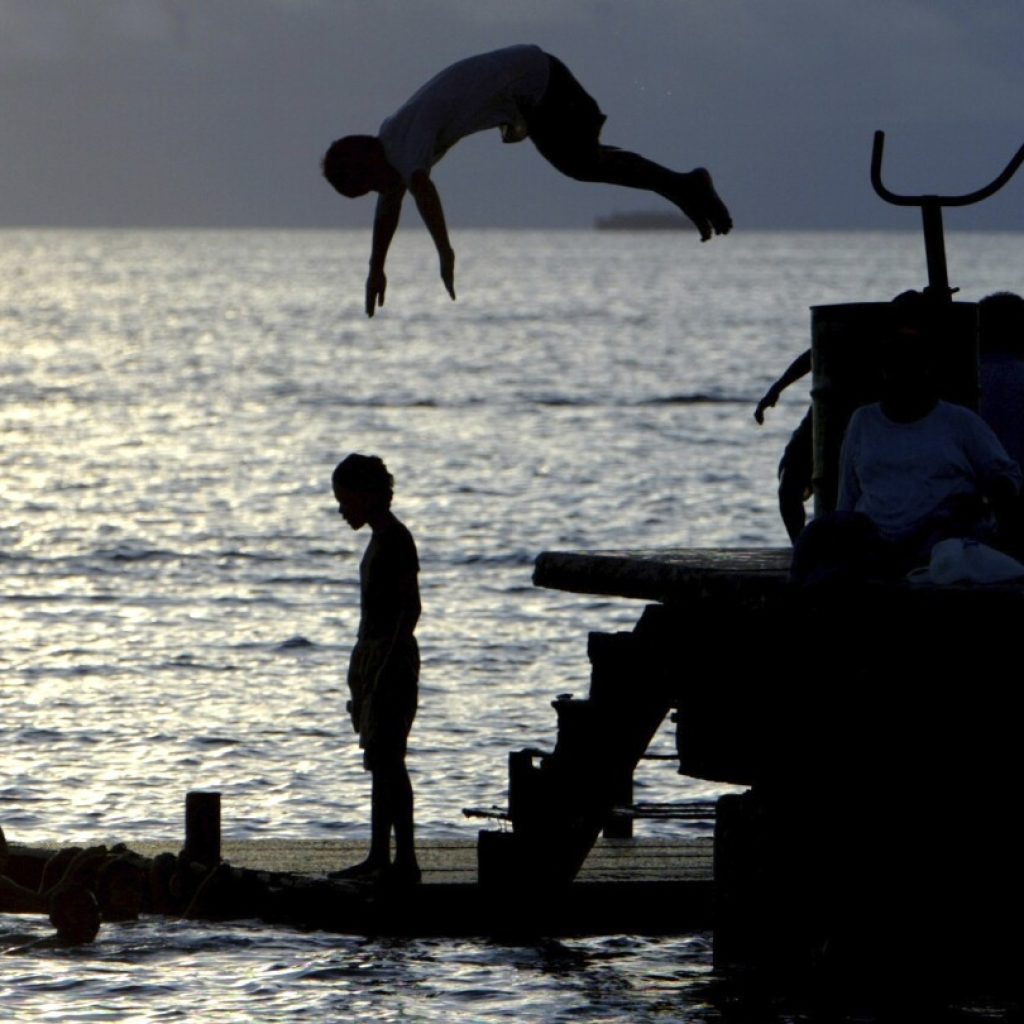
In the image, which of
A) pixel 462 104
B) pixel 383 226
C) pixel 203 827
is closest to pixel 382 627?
pixel 203 827

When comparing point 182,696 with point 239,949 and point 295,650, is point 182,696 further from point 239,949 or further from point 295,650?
point 239,949

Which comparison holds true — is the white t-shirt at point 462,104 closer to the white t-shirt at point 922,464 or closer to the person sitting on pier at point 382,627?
the person sitting on pier at point 382,627

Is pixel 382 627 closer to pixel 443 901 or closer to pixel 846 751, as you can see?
pixel 443 901

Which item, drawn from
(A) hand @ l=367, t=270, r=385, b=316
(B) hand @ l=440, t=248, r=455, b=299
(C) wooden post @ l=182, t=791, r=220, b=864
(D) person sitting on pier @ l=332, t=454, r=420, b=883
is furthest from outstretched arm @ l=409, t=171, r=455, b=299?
(C) wooden post @ l=182, t=791, r=220, b=864

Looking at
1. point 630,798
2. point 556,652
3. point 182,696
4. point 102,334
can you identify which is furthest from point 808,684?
point 102,334

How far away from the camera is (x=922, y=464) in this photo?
9398 millimetres

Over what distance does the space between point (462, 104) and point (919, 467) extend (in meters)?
2.64

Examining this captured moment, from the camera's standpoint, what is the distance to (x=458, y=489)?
47156mm

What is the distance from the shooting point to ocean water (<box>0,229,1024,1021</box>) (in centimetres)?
1183

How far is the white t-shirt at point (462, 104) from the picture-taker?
33.1ft

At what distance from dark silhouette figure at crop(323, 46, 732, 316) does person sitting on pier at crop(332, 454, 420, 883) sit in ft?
3.31

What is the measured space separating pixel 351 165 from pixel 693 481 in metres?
39.2

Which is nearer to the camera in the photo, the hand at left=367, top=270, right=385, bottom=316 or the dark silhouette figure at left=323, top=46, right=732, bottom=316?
the dark silhouette figure at left=323, top=46, right=732, bottom=316

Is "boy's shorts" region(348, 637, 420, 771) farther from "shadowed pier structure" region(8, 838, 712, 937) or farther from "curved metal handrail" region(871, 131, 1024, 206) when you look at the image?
"curved metal handrail" region(871, 131, 1024, 206)
